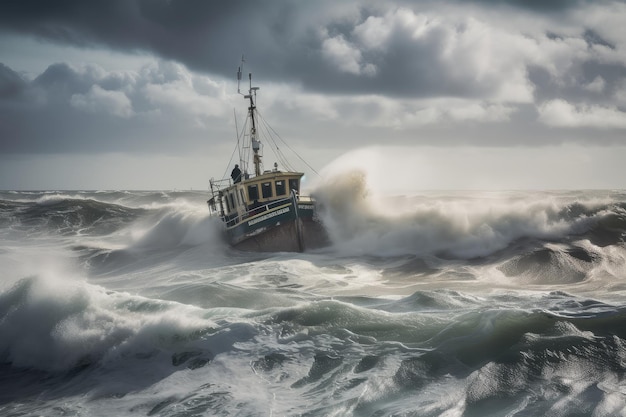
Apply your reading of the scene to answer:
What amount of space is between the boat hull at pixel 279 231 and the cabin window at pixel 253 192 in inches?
48.7

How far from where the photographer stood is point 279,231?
81.0ft

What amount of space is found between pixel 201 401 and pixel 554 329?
17.4 ft

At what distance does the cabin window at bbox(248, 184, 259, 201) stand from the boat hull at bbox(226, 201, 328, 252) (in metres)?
1.24

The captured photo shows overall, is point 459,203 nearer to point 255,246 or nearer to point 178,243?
point 255,246

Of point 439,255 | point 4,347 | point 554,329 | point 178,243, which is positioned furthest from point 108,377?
point 178,243

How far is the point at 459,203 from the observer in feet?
88.2

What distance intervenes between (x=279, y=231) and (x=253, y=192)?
2.33 meters

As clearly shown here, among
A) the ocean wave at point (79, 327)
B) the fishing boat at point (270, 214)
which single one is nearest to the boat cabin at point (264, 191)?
the fishing boat at point (270, 214)

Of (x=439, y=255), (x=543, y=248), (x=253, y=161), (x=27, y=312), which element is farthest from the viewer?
(x=253, y=161)

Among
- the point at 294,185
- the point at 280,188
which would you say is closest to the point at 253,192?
the point at 280,188

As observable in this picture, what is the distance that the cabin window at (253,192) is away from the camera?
84.5 feet

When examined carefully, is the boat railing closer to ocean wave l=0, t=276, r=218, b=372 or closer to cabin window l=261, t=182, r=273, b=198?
cabin window l=261, t=182, r=273, b=198

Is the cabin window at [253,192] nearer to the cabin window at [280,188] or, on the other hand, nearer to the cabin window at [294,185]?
the cabin window at [280,188]

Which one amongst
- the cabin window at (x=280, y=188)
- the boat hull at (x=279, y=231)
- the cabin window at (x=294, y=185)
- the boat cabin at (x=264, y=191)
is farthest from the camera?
the cabin window at (x=294, y=185)
